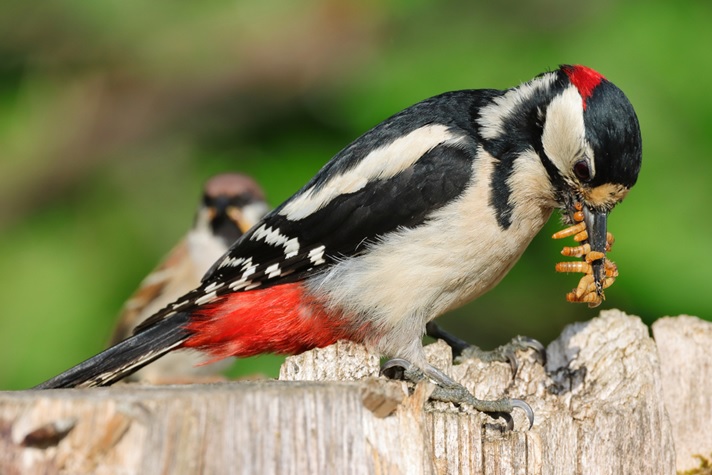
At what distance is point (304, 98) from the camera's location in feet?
17.8

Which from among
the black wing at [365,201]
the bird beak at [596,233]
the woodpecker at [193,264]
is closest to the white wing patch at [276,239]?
the black wing at [365,201]

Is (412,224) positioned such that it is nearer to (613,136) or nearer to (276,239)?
(276,239)

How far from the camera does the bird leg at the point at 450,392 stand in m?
2.81

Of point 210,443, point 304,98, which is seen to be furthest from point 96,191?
point 210,443

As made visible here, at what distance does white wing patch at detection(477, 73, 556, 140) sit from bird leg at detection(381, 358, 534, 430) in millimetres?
842

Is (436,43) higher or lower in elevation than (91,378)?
higher

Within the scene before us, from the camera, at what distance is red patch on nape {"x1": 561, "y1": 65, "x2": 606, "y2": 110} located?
3139mm

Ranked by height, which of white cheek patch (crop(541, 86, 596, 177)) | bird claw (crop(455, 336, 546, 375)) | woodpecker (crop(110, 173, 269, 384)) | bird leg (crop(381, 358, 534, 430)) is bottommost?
bird leg (crop(381, 358, 534, 430))

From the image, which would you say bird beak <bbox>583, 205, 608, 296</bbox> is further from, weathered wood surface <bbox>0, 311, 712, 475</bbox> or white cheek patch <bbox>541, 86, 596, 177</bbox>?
weathered wood surface <bbox>0, 311, 712, 475</bbox>

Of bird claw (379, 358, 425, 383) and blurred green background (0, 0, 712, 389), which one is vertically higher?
blurred green background (0, 0, 712, 389)

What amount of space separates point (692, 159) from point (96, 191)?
133 inches

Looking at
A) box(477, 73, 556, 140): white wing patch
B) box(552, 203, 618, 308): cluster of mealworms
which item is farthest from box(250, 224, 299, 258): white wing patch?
box(552, 203, 618, 308): cluster of mealworms

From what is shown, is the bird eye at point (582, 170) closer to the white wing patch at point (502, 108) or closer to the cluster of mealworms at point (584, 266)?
the cluster of mealworms at point (584, 266)

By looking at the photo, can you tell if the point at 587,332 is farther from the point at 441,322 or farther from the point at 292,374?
the point at 441,322
